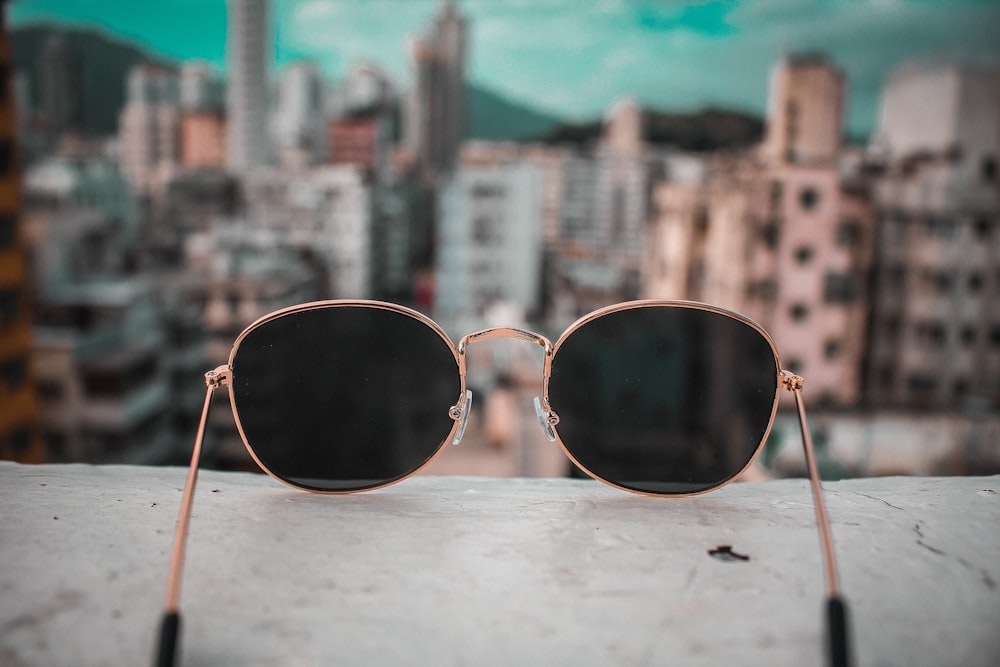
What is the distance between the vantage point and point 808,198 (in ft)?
40.1

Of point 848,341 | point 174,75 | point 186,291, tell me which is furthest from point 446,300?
point 174,75

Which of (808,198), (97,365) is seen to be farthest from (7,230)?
(808,198)

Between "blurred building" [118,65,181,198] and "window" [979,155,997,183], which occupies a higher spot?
"blurred building" [118,65,181,198]

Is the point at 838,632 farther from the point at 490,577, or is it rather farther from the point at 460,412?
the point at 460,412

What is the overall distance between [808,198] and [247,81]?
3965cm

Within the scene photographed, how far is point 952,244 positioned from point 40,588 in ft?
45.9

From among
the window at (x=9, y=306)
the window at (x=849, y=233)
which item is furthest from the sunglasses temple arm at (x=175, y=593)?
the window at (x=849, y=233)

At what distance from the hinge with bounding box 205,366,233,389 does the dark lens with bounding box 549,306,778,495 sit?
0.40 meters

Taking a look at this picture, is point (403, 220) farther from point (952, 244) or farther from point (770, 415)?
point (770, 415)

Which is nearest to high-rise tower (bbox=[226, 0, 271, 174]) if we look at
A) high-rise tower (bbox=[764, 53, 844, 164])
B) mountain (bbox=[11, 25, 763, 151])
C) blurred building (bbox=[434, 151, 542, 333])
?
mountain (bbox=[11, 25, 763, 151])

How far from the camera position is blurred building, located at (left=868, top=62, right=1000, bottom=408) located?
477 inches

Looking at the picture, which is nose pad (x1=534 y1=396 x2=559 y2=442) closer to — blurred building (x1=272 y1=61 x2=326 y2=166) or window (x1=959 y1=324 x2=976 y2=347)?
window (x1=959 y1=324 x2=976 y2=347)

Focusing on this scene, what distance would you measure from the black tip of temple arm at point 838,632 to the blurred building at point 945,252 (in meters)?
12.7

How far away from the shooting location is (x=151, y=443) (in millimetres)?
10953
